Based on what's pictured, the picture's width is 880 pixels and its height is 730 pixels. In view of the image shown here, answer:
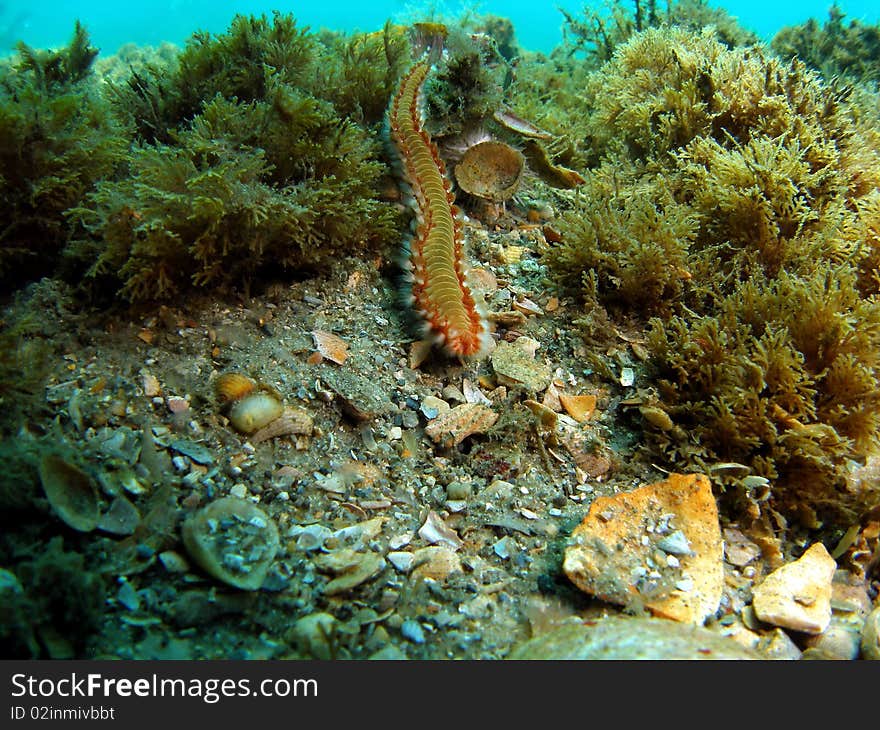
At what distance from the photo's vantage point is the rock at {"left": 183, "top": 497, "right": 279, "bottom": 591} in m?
2.15

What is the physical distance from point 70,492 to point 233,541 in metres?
0.69

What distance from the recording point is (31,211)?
321cm

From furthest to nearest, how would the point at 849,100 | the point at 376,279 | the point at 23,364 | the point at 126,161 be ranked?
the point at 849,100 → the point at 376,279 → the point at 126,161 → the point at 23,364

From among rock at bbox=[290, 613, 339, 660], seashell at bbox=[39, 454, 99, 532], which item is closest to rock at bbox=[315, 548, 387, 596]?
rock at bbox=[290, 613, 339, 660]

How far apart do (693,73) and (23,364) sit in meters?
5.72

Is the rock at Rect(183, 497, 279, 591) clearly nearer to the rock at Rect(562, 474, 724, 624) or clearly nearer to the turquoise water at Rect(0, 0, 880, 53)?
the rock at Rect(562, 474, 724, 624)

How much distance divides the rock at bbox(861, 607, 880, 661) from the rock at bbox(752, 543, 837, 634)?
0.46ft

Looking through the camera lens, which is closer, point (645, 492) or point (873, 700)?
point (873, 700)

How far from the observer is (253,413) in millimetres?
2828

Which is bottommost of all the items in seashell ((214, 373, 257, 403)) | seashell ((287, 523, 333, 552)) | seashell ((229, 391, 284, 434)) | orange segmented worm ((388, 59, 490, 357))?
seashell ((287, 523, 333, 552))

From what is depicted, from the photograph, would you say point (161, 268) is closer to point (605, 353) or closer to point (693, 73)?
point (605, 353)

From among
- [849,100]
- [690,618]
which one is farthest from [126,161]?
[849,100]

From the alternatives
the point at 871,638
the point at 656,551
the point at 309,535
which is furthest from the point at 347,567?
the point at 871,638

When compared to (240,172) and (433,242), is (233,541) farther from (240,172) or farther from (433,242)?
(433,242)
